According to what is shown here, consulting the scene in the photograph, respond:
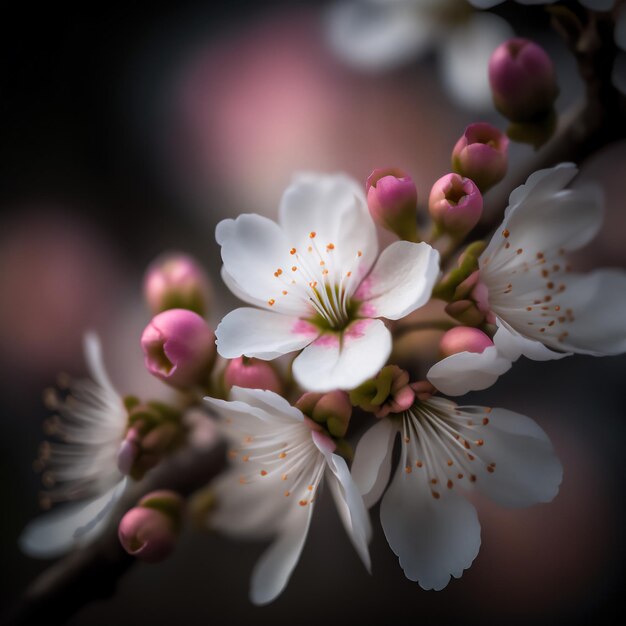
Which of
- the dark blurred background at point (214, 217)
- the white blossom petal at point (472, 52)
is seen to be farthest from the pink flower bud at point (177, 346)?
the white blossom petal at point (472, 52)

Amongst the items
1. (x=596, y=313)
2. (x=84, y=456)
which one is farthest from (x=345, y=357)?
(x=84, y=456)

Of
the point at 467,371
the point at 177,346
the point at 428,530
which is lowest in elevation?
the point at 428,530

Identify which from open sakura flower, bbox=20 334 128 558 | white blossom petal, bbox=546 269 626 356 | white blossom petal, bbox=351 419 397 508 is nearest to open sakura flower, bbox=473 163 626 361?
white blossom petal, bbox=546 269 626 356

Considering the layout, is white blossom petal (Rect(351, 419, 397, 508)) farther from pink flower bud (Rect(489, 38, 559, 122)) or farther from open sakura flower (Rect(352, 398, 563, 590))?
pink flower bud (Rect(489, 38, 559, 122))

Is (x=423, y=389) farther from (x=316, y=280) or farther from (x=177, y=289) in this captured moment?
(x=177, y=289)

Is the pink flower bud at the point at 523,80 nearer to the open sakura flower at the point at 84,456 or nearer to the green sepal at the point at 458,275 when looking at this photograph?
the green sepal at the point at 458,275
